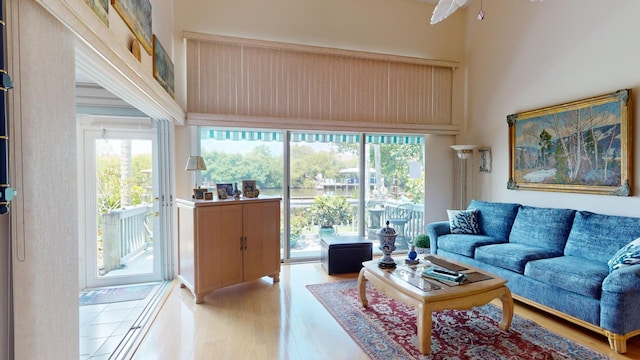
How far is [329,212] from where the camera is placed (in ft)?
16.0

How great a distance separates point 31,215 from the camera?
Answer: 4.36 feet

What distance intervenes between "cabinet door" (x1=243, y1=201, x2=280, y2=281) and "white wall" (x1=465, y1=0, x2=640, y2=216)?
330 cm

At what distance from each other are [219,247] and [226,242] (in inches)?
3.6

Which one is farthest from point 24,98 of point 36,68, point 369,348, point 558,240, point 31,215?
point 558,240

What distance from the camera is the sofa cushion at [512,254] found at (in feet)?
10.2

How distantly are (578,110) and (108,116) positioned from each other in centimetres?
525

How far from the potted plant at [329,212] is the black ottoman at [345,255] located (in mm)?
622

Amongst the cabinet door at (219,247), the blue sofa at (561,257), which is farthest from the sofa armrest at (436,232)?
the cabinet door at (219,247)

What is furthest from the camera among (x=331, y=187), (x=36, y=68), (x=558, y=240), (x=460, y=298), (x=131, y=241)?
(x=331, y=187)

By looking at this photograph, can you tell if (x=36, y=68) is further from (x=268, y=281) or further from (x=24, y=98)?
(x=268, y=281)

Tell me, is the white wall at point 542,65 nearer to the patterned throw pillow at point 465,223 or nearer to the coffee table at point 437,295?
the patterned throw pillow at point 465,223

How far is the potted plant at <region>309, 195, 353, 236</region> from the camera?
481 centimetres

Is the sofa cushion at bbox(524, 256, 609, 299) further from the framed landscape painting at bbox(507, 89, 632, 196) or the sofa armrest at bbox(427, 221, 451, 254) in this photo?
the sofa armrest at bbox(427, 221, 451, 254)

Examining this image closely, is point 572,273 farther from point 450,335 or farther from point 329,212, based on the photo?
point 329,212
